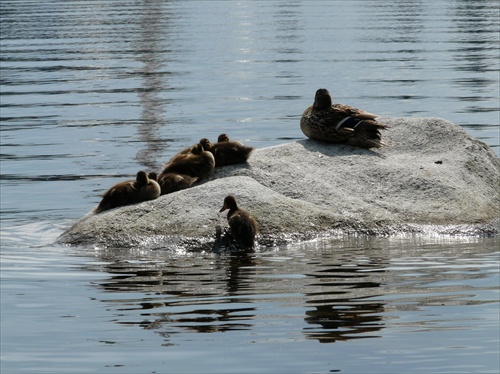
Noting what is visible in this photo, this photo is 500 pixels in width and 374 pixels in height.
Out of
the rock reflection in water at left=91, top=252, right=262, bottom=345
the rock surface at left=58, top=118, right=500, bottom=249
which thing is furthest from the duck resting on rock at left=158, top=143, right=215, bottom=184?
the rock reflection in water at left=91, top=252, right=262, bottom=345

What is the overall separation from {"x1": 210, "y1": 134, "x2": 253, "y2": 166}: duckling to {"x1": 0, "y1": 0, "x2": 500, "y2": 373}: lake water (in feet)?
5.35

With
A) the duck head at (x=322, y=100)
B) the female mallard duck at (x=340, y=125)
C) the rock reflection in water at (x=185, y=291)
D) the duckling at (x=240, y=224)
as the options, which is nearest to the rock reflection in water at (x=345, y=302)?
the rock reflection in water at (x=185, y=291)

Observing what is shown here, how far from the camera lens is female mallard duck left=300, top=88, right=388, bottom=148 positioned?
14523 mm

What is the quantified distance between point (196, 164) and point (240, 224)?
1.68 meters

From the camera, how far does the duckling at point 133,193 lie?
1308 cm

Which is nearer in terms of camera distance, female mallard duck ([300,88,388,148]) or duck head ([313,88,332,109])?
female mallard duck ([300,88,388,148])

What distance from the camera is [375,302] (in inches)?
398

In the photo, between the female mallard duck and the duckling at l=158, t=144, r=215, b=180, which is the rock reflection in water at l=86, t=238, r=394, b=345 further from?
the female mallard duck

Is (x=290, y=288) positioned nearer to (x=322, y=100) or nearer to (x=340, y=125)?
(x=340, y=125)

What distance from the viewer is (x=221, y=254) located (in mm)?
12266

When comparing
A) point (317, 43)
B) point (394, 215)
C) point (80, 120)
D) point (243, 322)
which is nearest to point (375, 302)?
point (243, 322)

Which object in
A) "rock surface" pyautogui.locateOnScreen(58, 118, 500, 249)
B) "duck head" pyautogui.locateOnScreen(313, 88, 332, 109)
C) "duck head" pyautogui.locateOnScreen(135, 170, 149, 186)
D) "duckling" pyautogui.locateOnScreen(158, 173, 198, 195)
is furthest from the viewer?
Answer: "duck head" pyautogui.locateOnScreen(313, 88, 332, 109)

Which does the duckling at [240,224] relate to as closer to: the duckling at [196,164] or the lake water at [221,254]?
the lake water at [221,254]

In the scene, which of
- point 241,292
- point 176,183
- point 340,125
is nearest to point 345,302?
point 241,292
